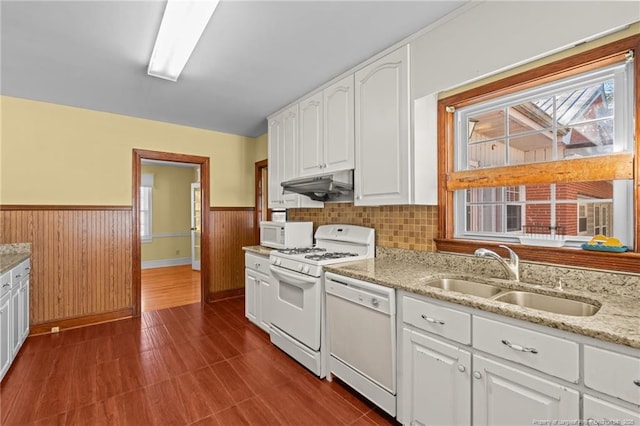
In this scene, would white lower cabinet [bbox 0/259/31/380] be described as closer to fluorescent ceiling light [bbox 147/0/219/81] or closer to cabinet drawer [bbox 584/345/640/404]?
fluorescent ceiling light [bbox 147/0/219/81]

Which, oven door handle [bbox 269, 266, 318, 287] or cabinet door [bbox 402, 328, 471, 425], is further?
oven door handle [bbox 269, 266, 318, 287]

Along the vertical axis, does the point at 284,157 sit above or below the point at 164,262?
above

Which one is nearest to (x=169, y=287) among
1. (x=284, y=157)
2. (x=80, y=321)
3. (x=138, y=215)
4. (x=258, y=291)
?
(x=80, y=321)

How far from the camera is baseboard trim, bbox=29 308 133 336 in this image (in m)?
3.14

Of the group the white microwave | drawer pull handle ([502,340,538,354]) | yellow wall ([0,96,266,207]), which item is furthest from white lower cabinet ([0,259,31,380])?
drawer pull handle ([502,340,538,354])

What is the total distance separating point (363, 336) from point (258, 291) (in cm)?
158

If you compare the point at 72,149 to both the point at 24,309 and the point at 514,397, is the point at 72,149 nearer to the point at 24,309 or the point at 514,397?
the point at 24,309

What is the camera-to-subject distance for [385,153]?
7.41 feet

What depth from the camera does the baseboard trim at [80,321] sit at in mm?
3141

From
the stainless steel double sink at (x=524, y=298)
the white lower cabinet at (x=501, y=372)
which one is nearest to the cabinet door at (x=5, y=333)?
the white lower cabinet at (x=501, y=372)

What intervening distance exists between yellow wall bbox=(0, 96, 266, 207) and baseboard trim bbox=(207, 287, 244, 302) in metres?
1.67

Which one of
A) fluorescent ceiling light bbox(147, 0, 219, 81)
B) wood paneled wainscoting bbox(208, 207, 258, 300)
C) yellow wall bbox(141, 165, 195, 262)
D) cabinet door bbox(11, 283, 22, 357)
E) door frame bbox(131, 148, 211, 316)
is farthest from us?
yellow wall bbox(141, 165, 195, 262)

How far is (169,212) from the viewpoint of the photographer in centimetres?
686

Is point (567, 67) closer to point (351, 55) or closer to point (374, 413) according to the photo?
point (351, 55)
